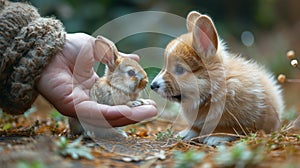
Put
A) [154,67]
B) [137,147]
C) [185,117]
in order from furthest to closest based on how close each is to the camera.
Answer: [154,67] < [185,117] < [137,147]

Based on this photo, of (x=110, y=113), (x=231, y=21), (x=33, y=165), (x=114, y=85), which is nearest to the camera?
(x=33, y=165)

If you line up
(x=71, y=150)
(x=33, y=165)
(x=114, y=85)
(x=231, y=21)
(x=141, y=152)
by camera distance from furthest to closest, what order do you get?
(x=231, y=21)
(x=114, y=85)
(x=141, y=152)
(x=71, y=150)
(x=33, y=165)

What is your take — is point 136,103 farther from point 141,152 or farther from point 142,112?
point 141,152

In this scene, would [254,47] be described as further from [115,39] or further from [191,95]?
[191,95]

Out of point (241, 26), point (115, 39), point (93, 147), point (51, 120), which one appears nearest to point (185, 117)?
point (93, 147)

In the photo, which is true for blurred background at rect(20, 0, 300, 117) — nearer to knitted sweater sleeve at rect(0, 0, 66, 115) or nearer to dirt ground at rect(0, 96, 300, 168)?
knitted sweater sleeve at rect(0, 0, 66, 115)

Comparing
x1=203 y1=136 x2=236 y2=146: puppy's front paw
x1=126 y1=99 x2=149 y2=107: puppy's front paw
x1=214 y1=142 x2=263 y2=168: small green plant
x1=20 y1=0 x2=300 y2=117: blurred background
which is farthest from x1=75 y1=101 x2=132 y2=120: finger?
x1=20 y1=0 x2=300 y2=117: blurred background

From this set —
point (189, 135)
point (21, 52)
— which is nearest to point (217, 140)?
point (189, 135)

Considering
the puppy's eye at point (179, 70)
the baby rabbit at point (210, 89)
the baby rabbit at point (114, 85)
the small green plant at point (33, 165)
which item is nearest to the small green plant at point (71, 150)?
the small green plant at point (33, 165)
